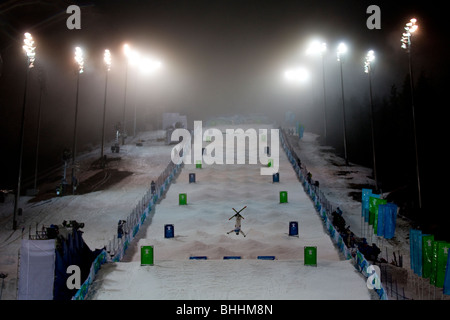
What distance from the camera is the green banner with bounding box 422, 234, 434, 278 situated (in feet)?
62.0

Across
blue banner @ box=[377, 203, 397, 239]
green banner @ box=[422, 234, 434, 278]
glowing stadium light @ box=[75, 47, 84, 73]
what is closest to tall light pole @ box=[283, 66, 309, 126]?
glowing stadium light @ box=[75, 47, 84, 73]

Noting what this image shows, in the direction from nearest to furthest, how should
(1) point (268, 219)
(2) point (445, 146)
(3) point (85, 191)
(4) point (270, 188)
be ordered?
(1) point (268, 219)
(4) point (270, 188)
(3) point (85, 191)
(2) point (445, 146)

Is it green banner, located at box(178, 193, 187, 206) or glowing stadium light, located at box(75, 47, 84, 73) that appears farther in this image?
glowing stadium light, located at box(75, 47, 84, 73)

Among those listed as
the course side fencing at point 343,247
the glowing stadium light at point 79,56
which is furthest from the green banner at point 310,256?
the glowing stadium light at point 79,56

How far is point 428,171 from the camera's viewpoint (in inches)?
1806

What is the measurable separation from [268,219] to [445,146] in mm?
35439

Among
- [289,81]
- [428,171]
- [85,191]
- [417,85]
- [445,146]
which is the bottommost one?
[85,191]

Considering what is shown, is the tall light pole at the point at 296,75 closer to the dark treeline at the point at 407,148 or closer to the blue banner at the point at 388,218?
the dark treeline at the point at 407,148

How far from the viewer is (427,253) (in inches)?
753

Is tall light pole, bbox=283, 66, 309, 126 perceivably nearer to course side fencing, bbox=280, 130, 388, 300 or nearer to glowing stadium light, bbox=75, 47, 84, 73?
course side fencing, bbox=280, 130, 388, 300

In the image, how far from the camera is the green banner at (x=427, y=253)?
18.9 m

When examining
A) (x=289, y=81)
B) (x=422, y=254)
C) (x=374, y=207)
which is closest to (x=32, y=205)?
(x=374, y=207)

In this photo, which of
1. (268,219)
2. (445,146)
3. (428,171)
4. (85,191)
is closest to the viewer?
(268,219)

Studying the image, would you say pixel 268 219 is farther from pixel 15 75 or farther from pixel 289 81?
pixel 289 81
